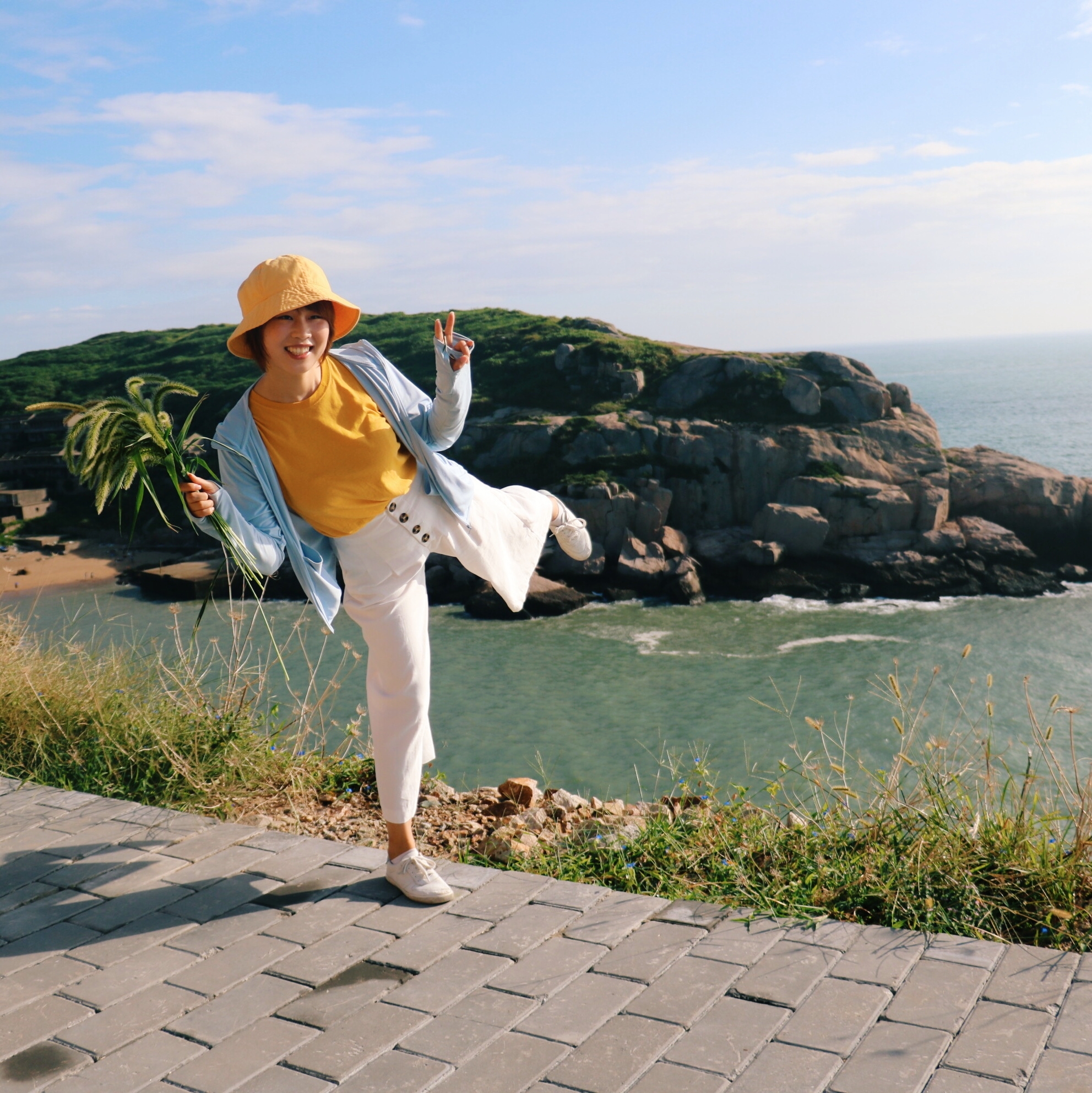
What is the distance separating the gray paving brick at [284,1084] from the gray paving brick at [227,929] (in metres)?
0.73

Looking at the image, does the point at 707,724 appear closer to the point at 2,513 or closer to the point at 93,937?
the point at 93,937

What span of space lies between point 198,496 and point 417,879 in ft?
4.79

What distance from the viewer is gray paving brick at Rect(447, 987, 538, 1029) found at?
2.60m

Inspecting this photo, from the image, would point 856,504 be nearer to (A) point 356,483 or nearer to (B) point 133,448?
(A) point 356,483

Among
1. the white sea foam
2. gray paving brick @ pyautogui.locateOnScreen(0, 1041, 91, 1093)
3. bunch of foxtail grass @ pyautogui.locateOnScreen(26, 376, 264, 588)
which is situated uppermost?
bunch of foxtail grass @ pyautogui.locateOnScreen(26, 376, 264, 588)

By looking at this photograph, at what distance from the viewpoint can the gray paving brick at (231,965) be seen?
112 inches

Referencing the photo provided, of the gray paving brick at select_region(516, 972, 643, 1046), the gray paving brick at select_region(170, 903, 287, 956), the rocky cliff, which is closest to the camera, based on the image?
the gray paving brick at select_region(516, 972, 643, 1046)

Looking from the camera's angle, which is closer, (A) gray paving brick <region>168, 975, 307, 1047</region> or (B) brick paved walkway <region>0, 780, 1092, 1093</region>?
(B) brick paved walkway <region>0, 780, 1092, 1093</region>

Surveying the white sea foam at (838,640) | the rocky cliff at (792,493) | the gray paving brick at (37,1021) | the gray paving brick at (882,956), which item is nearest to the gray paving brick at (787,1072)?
the gray paving brick at (882,956)

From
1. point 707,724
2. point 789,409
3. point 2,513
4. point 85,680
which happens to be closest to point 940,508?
point 789,409

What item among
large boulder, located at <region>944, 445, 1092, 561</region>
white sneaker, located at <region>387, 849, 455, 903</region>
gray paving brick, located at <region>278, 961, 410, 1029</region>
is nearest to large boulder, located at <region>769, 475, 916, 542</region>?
large boulder, located at <region>944, 445, 1092, 561</region>

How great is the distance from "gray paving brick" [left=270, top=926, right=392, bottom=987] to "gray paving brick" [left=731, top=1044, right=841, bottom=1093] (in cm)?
121

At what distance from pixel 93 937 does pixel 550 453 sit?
27.7m

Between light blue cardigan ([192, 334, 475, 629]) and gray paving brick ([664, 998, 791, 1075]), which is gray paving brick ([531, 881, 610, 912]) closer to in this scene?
gray paving brick ([664, 998, 791, 1075])
